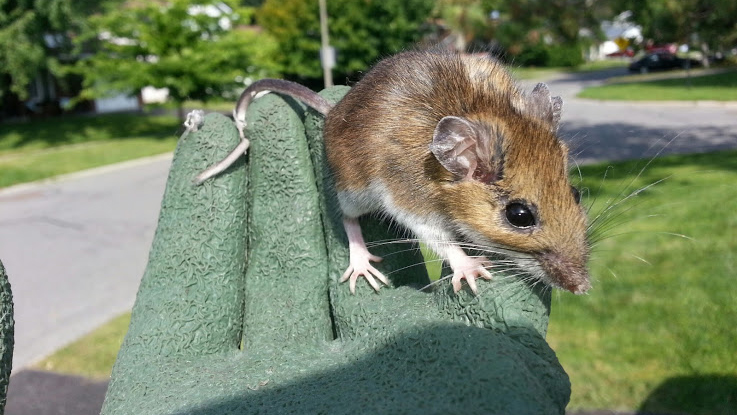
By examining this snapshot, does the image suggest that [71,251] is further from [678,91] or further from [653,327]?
[678,91]

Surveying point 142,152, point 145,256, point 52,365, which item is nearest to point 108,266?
point 145,256

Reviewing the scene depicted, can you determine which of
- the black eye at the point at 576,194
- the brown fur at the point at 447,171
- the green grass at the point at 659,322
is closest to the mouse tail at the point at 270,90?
the brown fur at the point at 447,171

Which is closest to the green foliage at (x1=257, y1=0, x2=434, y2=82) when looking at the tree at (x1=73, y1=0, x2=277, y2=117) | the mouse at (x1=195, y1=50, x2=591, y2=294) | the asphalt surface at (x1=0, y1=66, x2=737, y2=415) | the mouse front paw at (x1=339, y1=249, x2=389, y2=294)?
the tree at (x1=73, y1=0, x2=277, y2=117)

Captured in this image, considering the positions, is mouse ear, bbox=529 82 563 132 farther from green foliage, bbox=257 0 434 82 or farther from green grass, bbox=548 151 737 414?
green foliage, bbox=257 0 434 82

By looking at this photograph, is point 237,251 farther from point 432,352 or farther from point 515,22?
point 515,22

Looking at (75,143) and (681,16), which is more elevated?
(681,16)

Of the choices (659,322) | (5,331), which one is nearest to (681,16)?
(659,322)

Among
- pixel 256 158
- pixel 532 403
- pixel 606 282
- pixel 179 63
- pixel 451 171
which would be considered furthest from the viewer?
pixel 179 63
